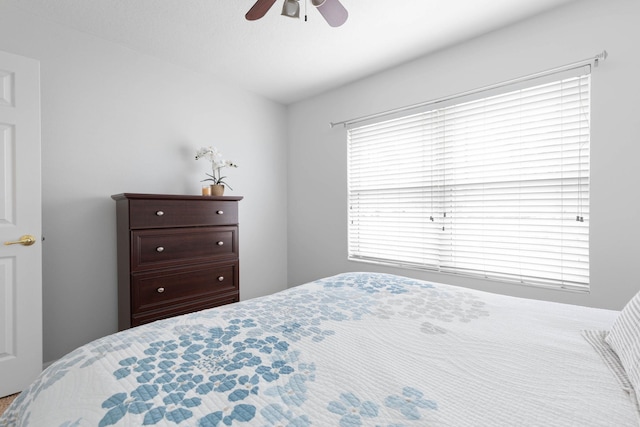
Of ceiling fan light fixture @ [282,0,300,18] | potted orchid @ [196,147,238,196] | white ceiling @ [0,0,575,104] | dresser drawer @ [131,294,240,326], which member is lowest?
dresser drawer @ [131,294,240,326]

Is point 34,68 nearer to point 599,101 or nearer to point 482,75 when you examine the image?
point 482,75

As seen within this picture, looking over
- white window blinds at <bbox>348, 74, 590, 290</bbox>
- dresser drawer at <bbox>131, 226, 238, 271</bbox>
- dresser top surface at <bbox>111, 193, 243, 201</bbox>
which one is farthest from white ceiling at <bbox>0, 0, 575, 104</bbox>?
dresser drawer at <bbox>131, 226, 238, 271</bbox>

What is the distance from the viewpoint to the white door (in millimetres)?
1901

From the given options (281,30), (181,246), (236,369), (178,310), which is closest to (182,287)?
(178,310)

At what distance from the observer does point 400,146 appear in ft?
9.81

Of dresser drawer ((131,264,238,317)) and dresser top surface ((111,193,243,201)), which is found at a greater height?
dresser top surface ((111,193,243,201))

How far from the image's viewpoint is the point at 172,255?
2434 mm

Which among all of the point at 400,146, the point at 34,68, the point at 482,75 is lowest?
the point at 400,146

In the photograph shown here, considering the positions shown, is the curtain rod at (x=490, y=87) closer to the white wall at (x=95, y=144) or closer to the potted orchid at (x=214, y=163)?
the potted orchid at (x=214, y=163)

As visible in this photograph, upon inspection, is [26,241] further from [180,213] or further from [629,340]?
[629,340]

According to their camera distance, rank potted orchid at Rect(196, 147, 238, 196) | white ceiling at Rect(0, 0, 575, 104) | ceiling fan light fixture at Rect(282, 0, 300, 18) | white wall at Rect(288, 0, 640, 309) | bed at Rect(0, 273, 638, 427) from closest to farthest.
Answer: bed at Rect(0, 273, 638, 427) < ceiling fan light fixture at Rect(282, 0, 300, 18) < white wall at Rect(288, 0, 640, 309) < white ceiling at Rect(0, 0, 575, 104) < potted orchid at Rect(196, 147, 238, 196)

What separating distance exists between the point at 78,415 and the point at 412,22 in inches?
106

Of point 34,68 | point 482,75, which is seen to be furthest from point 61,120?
point 482,75

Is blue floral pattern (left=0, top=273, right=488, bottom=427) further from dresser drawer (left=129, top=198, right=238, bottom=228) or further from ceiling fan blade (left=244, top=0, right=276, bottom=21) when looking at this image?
ceiling fan blade (left=244, top=0, right=276, bottom=21)
